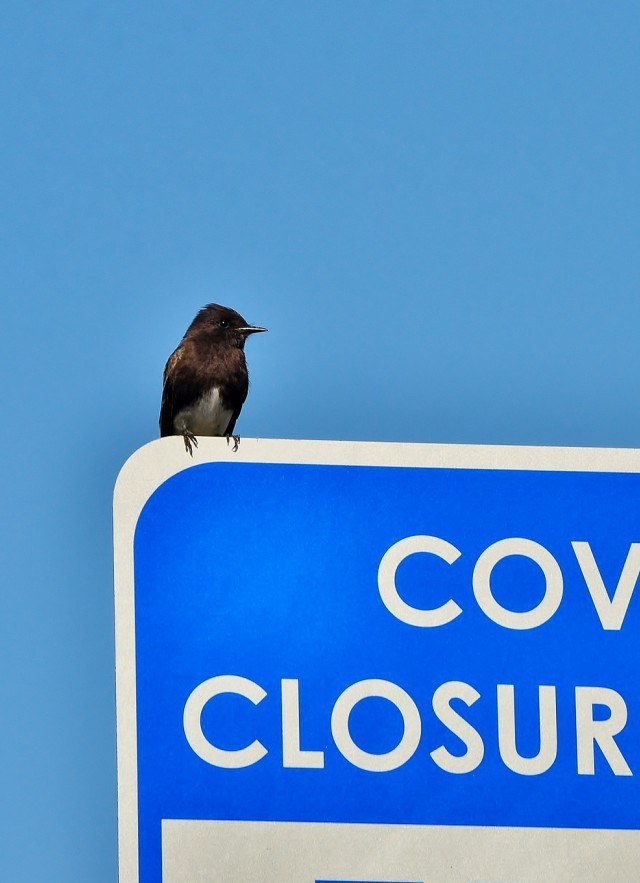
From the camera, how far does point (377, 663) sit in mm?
1893

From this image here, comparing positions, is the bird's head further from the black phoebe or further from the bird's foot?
the bird's foot

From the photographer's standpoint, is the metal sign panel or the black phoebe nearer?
the metal sign panel

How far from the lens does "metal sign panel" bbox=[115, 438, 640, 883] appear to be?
1801 mm

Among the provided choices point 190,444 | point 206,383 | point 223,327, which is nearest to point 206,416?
point 206,383

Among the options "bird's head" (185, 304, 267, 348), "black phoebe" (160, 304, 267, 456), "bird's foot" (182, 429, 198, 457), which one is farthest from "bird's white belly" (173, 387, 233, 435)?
"bird's foot" (182, 429, 198, 457)

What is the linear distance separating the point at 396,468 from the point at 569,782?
0.49 m

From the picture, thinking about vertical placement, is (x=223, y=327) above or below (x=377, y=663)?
above

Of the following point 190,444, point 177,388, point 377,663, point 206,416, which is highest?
point 177,388

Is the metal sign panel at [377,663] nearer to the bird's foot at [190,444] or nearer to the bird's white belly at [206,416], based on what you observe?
the bird's foot at [190,444]

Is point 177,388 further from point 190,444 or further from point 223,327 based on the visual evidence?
point 190,444

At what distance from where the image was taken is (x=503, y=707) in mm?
1881

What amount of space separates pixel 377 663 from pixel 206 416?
3373 millimetres

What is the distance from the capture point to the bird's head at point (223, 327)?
5.46 m

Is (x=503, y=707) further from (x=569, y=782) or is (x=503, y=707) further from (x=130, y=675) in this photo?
(x=130, y=675)
